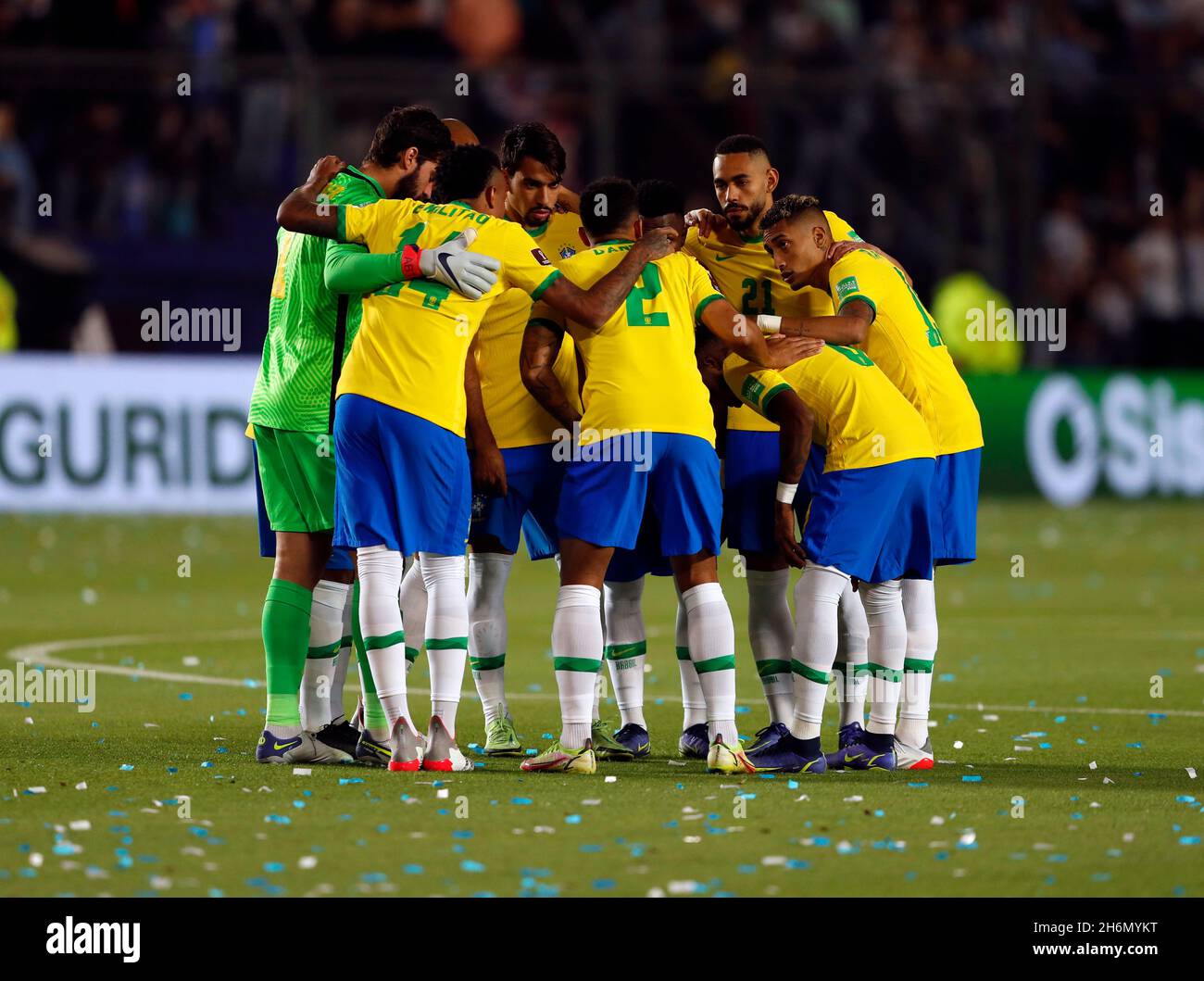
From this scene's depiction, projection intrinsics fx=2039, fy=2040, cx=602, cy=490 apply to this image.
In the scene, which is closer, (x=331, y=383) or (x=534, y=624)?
(x=331, y=383)

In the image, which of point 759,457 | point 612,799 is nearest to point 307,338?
point 759,457

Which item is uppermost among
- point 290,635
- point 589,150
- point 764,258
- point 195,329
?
point 589,150

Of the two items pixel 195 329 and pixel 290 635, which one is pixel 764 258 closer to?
pixel 290 635

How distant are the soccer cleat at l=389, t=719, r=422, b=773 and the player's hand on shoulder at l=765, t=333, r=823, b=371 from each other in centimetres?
176

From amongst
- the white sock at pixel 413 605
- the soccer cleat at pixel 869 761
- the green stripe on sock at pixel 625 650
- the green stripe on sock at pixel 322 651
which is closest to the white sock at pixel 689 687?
the green stripe on sock at pixel 625 650

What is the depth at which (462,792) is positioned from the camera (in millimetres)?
6336

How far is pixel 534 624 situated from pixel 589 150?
8.57 meters

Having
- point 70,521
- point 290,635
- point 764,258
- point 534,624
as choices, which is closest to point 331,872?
point 290,635

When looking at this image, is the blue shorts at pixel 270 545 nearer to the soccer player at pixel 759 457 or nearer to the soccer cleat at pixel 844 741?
the soccer player at pixel 759 457

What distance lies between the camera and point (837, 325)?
279 inches

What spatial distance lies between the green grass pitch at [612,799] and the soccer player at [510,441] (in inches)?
17.8

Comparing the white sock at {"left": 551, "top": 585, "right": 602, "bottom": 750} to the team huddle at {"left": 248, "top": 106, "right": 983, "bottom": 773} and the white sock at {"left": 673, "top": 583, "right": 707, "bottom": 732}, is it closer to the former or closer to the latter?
the team huddle at {"left": 248, "top": 106, "right": 983, "bottom": 773}

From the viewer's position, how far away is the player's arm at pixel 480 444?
7.17 m

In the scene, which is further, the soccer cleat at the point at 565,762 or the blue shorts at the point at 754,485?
the blue shorts at the point at 754,485
